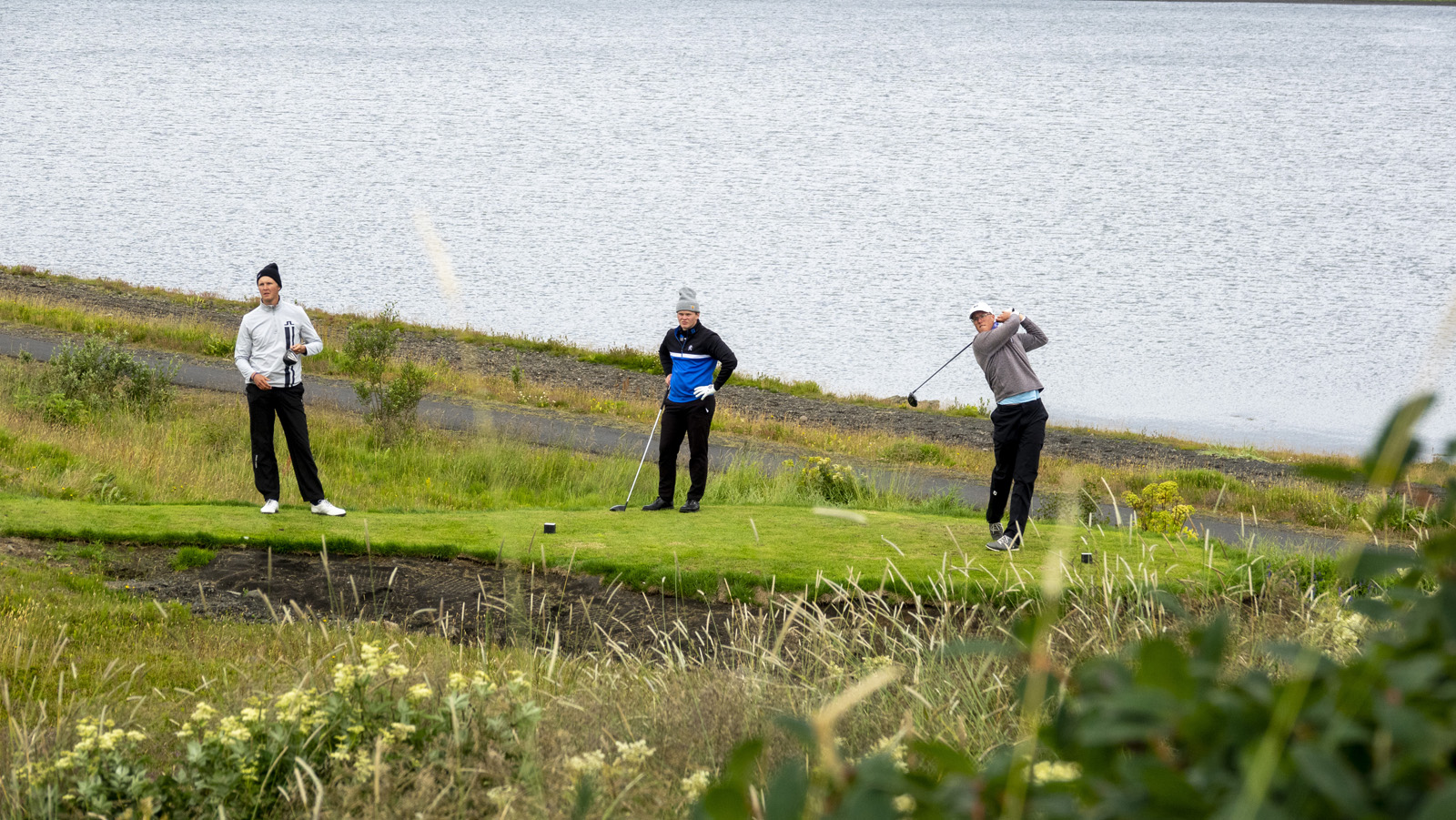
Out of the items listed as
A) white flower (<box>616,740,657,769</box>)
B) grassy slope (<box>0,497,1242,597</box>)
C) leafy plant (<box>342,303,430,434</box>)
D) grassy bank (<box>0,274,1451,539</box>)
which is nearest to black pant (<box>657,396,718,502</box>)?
grassy slope (<box>0,497,1242,597</box>)

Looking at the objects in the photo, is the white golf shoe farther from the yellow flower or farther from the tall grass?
the yellow flower

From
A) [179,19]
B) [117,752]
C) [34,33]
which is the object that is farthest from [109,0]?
[117,752]

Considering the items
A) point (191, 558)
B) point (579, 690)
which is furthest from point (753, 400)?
point (579, 690)

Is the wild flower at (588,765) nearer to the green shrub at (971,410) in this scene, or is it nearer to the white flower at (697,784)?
the white flower at (697,784)

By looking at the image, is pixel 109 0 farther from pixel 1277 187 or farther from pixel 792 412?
pixel 792 412

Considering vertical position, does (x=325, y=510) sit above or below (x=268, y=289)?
below

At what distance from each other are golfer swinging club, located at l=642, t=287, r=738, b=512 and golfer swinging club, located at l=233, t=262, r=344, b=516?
141 inches

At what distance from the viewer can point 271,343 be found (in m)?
10.7

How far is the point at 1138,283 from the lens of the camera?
169 feet

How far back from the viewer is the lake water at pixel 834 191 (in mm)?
43281

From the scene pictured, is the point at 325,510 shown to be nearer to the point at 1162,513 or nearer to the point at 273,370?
the point at 273,370

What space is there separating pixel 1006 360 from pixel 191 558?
7.57 metres

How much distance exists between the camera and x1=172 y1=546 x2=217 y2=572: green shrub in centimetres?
993

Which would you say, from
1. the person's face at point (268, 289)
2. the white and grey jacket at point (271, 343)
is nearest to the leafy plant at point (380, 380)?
the white and grey jacket at point (271, 343)
